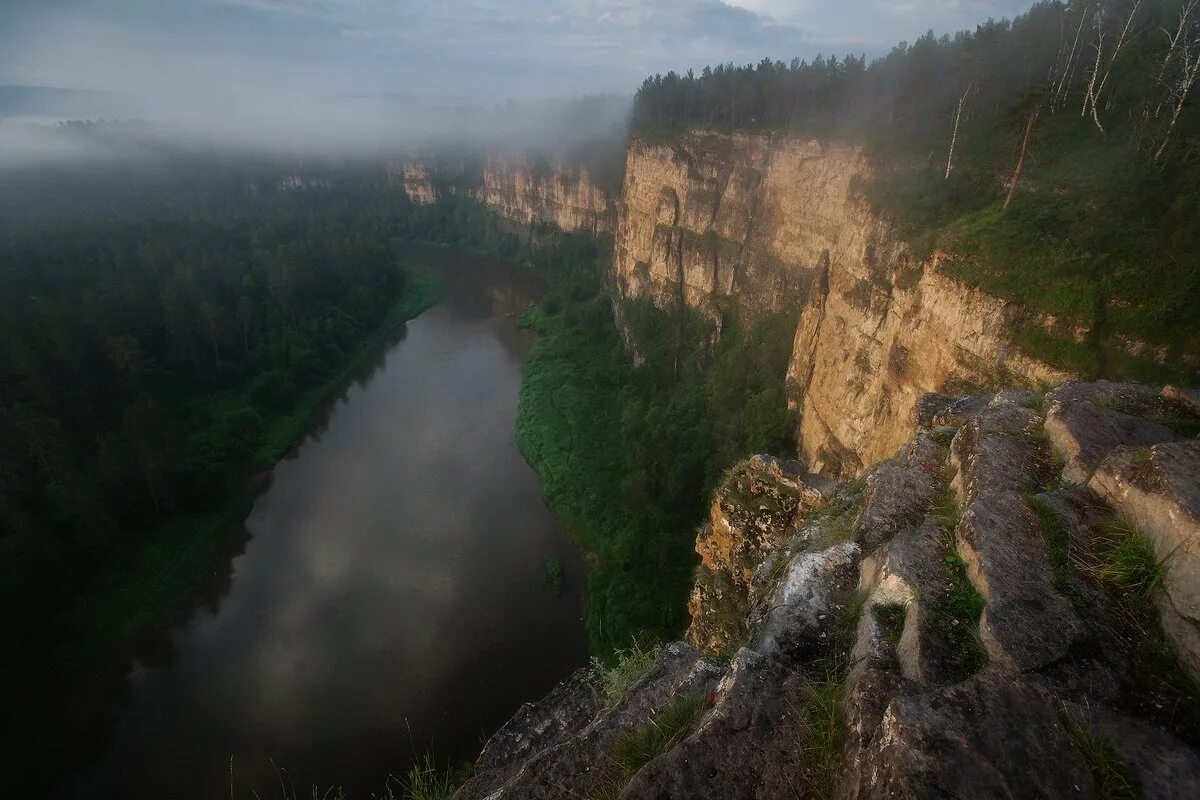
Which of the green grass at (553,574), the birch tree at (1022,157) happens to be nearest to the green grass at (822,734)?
the birch tree at (1022,157)

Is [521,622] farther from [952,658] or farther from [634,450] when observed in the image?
[952,658]

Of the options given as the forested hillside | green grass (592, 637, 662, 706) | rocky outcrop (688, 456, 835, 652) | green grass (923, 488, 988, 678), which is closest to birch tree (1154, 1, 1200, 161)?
rocky outcrop (688, 456, 835, 652)

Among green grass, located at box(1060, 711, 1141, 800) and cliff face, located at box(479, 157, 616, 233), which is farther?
cliff face, located at box(479, 157, 616, 233)

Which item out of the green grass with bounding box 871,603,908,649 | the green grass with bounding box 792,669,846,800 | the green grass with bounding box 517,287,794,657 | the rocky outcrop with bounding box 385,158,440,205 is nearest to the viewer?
the green grass with bounding box 792,669,846,800

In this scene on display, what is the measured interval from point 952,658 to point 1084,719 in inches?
30.3

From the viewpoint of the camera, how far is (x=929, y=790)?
10.2 feet

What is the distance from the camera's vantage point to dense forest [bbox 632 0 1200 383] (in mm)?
13414

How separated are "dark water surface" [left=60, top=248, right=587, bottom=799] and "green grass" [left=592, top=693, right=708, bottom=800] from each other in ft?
55.3

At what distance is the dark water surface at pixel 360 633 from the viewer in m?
18.6

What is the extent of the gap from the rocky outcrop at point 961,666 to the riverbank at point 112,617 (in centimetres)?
2233

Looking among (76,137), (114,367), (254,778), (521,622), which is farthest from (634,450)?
(76,137)

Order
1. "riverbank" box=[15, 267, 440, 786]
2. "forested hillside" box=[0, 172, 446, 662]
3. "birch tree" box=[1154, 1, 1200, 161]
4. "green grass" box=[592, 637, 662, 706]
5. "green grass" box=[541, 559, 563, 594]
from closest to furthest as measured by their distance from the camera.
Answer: "green grass" box=[592, 637, 662, 706] → "birch tree" box=[1154, 1, 1200, 161] → "riverbank" box=[15, 267, 440, 786] → "green grass" box=[541, 559, 563, 594] → "forested hillside" box=[0, 172, 446, 662]

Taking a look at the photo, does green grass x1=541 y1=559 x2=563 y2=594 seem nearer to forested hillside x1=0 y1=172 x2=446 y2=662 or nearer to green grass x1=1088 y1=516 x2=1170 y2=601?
forested hillside x1=0 y1=172 x2=446 y2=662

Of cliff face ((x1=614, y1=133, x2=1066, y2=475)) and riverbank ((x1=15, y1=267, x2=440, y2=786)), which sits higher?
cliff face ((x1=614, y1=133, x2=1066, y2=475))
